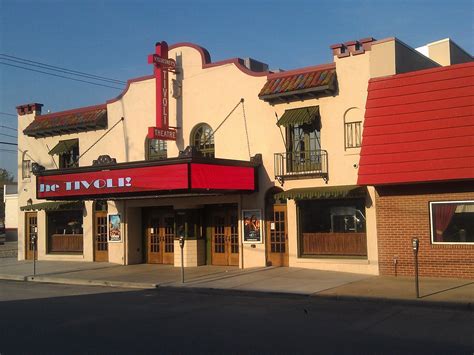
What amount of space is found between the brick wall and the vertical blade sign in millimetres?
8409

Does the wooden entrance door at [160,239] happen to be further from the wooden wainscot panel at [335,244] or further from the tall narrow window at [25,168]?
the tall narrow window at [25,168]

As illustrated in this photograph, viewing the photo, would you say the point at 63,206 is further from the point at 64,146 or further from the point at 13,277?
the point at 13,277

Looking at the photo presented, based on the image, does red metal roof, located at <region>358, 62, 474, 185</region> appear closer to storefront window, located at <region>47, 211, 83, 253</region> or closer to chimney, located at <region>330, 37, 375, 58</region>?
chimney, located at <region>330, 37, 375, 58</region>

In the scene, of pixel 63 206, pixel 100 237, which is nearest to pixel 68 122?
pixel 63 206

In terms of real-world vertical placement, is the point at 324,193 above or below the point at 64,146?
below

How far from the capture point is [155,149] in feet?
76.7

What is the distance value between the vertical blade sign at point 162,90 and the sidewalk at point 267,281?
5.01 metres

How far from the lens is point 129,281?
58.4 ft

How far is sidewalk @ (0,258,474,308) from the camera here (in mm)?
13203

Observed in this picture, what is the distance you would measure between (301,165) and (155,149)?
673cm

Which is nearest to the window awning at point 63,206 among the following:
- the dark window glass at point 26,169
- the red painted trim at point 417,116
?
the dark window glass at point 26,169

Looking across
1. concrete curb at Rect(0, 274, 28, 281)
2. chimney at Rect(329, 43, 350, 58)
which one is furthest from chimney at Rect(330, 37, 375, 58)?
concrete curb at Rect(0, 274, 28, 281)

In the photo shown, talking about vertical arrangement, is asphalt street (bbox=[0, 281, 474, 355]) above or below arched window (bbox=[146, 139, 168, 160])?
below

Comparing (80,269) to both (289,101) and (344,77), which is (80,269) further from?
(344,77)
